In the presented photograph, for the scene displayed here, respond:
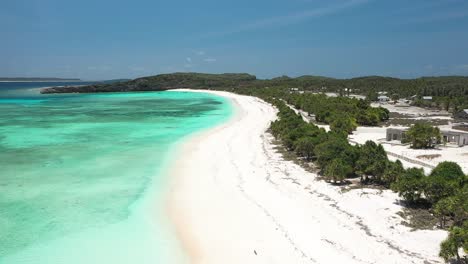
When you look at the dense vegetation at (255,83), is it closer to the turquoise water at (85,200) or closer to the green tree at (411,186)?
→ the turquoise water at (85,200)

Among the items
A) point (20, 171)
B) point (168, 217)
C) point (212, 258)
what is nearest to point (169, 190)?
point (168, 217)

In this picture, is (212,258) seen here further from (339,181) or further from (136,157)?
(136,157)

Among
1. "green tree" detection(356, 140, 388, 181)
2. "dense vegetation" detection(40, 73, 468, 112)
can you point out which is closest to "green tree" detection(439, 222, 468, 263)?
"green tree" detection(356, 140, 388, 181)

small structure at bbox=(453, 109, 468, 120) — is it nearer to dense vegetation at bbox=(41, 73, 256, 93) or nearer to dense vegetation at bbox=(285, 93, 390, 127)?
dense vegetation at bbox=(285, 93, 390, 127)

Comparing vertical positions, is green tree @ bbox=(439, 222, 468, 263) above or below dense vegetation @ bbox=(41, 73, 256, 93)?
below

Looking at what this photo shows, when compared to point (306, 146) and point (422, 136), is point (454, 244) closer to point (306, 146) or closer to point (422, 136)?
point (306, 146)

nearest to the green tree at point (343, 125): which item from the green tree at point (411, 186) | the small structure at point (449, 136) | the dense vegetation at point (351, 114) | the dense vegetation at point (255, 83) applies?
the dense vegetation at point (351, 114)
